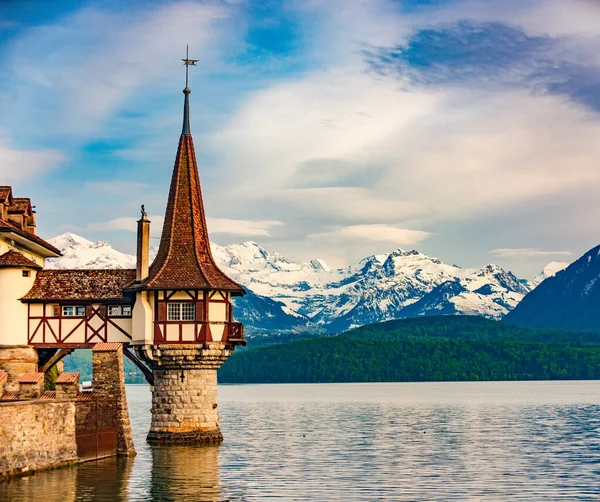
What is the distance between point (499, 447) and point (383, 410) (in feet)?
193

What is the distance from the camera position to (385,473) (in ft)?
181

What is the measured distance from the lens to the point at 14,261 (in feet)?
217

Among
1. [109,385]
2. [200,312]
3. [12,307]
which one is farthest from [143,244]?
[109,385]

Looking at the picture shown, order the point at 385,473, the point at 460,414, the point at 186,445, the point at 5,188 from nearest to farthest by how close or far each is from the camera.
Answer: the point at 385,473 → the point at 186,445 → the point at 5,188 → the point at 460,414

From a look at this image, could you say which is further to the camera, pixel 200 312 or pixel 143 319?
pixel 200 312

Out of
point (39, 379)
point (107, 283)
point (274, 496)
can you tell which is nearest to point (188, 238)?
point (107, 283)

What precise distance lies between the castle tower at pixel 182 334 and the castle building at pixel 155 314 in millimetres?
58

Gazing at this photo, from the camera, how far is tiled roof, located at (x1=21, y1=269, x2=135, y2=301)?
67.1 meters

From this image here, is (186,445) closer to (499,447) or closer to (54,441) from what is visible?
(54,441)

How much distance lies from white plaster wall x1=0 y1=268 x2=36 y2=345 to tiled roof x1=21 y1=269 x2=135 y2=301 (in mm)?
603

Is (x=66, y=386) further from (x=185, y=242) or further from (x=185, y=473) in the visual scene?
(x=185, y=242)

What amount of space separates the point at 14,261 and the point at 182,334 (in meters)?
10.8

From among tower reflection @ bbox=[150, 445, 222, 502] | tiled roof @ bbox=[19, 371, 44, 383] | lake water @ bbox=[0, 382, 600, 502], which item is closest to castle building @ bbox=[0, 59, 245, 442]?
tower reflection @ bbox=[150, 445, 222, 502]

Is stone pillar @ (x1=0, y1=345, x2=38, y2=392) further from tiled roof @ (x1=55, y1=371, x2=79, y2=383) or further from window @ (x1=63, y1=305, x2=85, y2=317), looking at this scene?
tiled roof @ (x1=55, y1=371, x2=79, y2=383)
